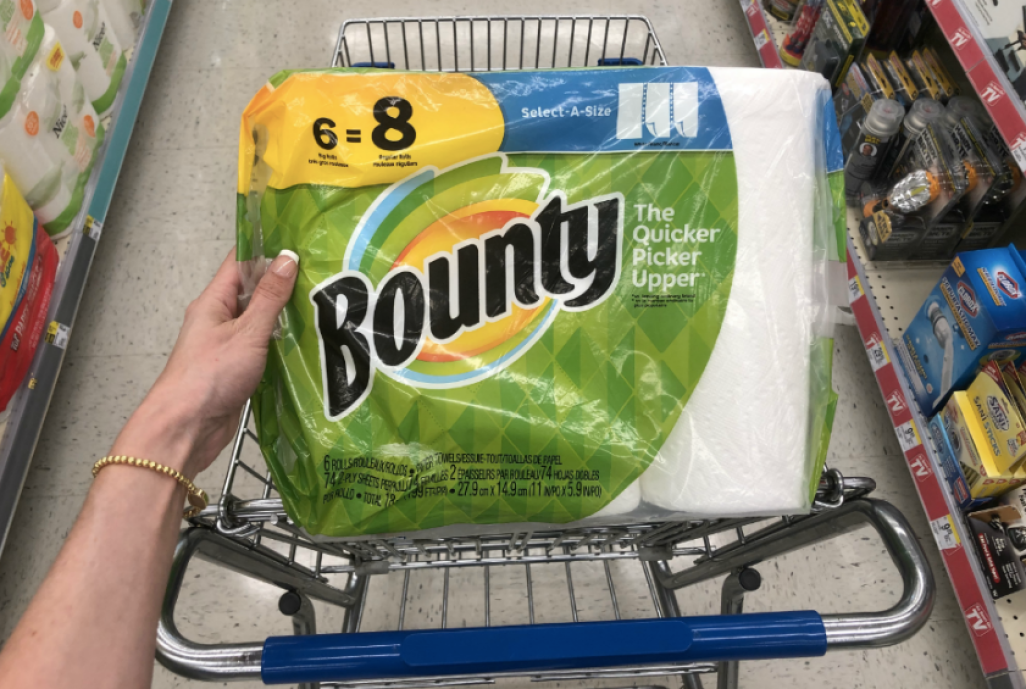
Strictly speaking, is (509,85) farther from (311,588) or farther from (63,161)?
(63,161)

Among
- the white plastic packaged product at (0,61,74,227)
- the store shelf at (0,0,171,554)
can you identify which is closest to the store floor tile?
the store shelf at (0,0,171,554)

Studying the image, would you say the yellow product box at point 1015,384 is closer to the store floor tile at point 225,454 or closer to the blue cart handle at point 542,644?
the store floor tile at point 225,454

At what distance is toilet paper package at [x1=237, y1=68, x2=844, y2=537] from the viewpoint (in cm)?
62

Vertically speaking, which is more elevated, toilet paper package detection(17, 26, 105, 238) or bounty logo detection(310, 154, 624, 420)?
bounty logo detection(310, 154, 624, 420)

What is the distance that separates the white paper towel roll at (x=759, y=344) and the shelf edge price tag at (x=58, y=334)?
56.1 inches

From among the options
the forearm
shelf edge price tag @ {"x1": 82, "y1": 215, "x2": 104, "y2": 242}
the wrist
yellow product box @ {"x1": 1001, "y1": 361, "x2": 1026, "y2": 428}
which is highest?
the wrist

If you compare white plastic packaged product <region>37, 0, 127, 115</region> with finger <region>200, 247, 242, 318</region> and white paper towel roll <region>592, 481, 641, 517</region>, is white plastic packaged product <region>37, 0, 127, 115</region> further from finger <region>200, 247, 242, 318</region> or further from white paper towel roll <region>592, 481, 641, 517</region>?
white paper towel roll <region>592, 481, 641, 517</region>

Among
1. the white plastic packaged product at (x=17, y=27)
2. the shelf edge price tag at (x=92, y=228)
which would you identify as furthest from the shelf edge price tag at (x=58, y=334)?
the white plastic packaged product at (x=17, y=27)

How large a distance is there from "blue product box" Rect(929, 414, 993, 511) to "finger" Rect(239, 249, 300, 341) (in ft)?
4.10

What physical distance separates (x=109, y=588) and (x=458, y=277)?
15.1 inches

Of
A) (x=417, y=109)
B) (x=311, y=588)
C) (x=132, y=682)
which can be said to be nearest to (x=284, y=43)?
(x=417, y=109)

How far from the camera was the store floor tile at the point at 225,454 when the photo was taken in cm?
128

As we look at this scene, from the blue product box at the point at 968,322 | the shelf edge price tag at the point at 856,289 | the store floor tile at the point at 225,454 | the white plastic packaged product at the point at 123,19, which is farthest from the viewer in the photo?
the white plastic packaged product at the point at 123,19

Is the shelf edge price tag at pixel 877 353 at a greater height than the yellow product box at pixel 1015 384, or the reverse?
the yellow product box at pixel 1015 384
